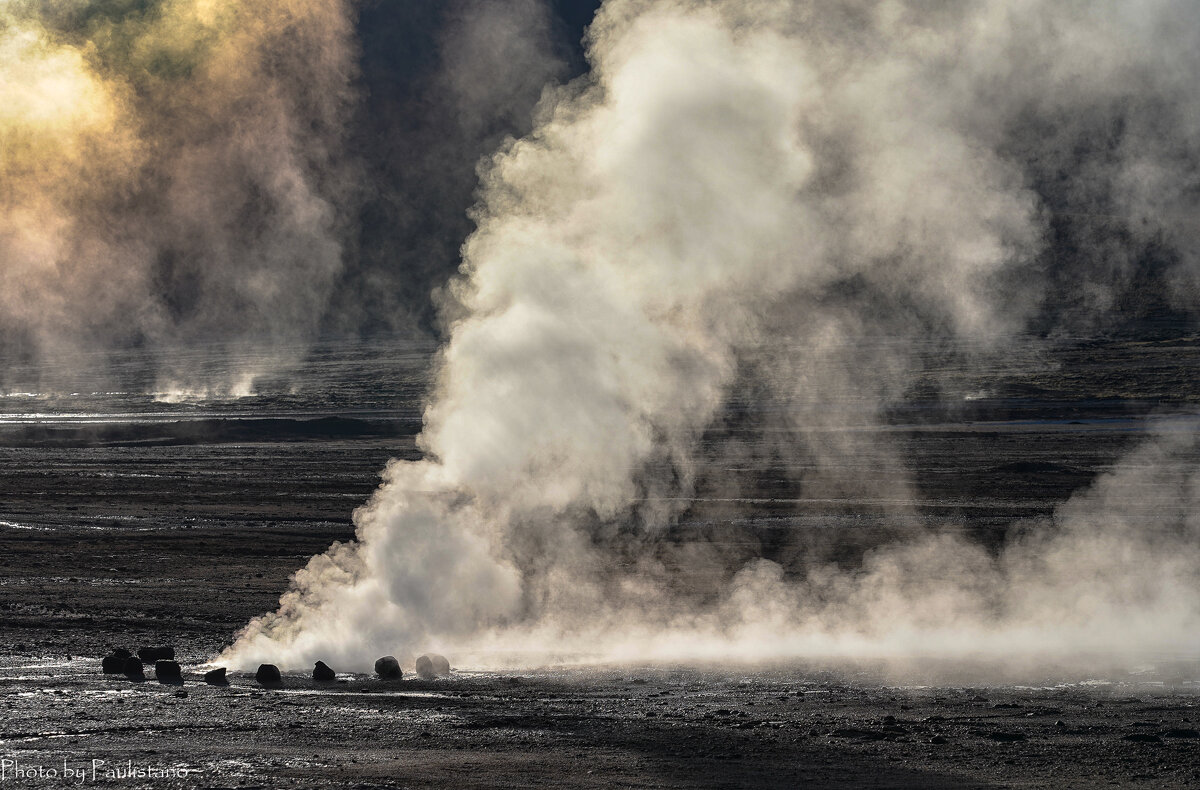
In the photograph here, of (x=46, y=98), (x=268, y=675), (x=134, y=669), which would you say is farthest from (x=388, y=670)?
(x=46, y=98)

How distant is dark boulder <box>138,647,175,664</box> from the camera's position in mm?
15141

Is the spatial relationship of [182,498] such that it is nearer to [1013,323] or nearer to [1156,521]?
[1156,521]

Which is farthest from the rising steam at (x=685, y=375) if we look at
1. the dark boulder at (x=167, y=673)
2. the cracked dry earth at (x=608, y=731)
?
the cracked dry earth at (x=608, y=731)

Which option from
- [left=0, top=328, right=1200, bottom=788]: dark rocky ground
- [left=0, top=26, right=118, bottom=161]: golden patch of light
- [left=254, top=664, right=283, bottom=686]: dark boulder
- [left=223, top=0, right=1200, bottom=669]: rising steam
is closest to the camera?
[left=0, top=328, right=1200, bottom=788]: dark rocky ground

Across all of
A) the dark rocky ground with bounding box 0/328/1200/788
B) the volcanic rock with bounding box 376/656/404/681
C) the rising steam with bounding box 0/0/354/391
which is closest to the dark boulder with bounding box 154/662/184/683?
the dark rocky ground with bounding box 0/328/1200/788

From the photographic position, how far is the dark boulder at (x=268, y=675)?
14.1m

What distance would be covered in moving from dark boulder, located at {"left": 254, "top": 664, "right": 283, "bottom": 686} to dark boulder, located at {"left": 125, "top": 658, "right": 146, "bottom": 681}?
1.47 m

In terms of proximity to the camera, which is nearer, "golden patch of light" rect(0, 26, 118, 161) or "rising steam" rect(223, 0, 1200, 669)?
"rising steam" rect(223, 0, 1200, 669)

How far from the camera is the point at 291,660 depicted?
15.1 metres

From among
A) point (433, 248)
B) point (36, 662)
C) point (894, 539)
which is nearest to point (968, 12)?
point (894, 539)

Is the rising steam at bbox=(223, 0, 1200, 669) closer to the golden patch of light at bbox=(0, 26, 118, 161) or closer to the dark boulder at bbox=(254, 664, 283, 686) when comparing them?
the dark boulder at bbox=(254, 664, 283, 686)

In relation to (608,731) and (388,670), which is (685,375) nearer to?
(388,670)

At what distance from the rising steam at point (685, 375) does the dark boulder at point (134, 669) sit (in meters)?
1.09

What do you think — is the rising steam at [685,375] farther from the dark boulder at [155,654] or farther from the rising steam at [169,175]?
the rising steam at [169,175]
